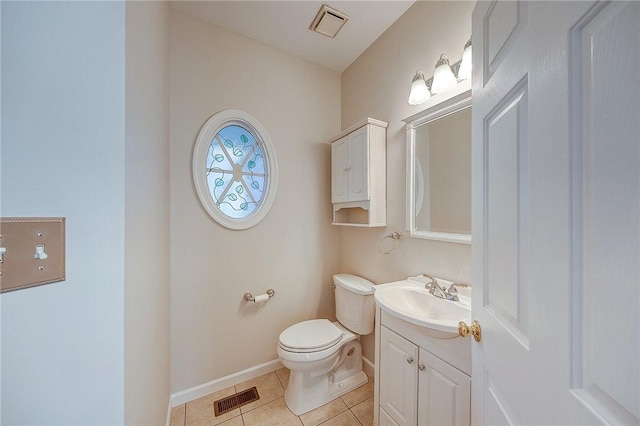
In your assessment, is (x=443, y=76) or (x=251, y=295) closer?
(x=443, y=76)

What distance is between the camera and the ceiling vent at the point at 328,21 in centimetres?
152

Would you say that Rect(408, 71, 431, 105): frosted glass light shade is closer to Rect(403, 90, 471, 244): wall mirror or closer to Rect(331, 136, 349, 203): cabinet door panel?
Rect(403, 90, 471, 244): wall mirror

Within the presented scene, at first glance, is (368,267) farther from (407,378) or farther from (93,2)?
(93,2)

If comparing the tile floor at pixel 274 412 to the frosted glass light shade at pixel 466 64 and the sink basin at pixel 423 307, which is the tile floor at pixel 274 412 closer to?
the sink basin at pixel 423 307

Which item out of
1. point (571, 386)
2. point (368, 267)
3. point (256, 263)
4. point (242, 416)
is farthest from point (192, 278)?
point (571, 386)

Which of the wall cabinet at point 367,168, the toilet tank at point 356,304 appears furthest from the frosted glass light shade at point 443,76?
the toilet tank at point 356,304

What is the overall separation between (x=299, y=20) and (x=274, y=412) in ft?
8.56

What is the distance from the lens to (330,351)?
4.79ft

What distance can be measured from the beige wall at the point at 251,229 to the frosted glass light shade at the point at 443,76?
1044 millimetres

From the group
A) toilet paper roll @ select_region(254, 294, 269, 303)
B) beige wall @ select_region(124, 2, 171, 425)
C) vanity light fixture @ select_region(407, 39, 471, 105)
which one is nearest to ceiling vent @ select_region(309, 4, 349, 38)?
vanity light fixture @ select_region(407, 39, 471, 105)

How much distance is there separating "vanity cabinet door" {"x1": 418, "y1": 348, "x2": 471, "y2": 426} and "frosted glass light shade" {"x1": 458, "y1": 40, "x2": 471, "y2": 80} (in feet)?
4.31

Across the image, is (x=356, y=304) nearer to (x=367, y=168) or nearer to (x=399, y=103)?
(x=367, y=168)

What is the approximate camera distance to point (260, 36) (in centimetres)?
175

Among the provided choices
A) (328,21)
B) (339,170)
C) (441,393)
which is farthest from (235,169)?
(441,393)
